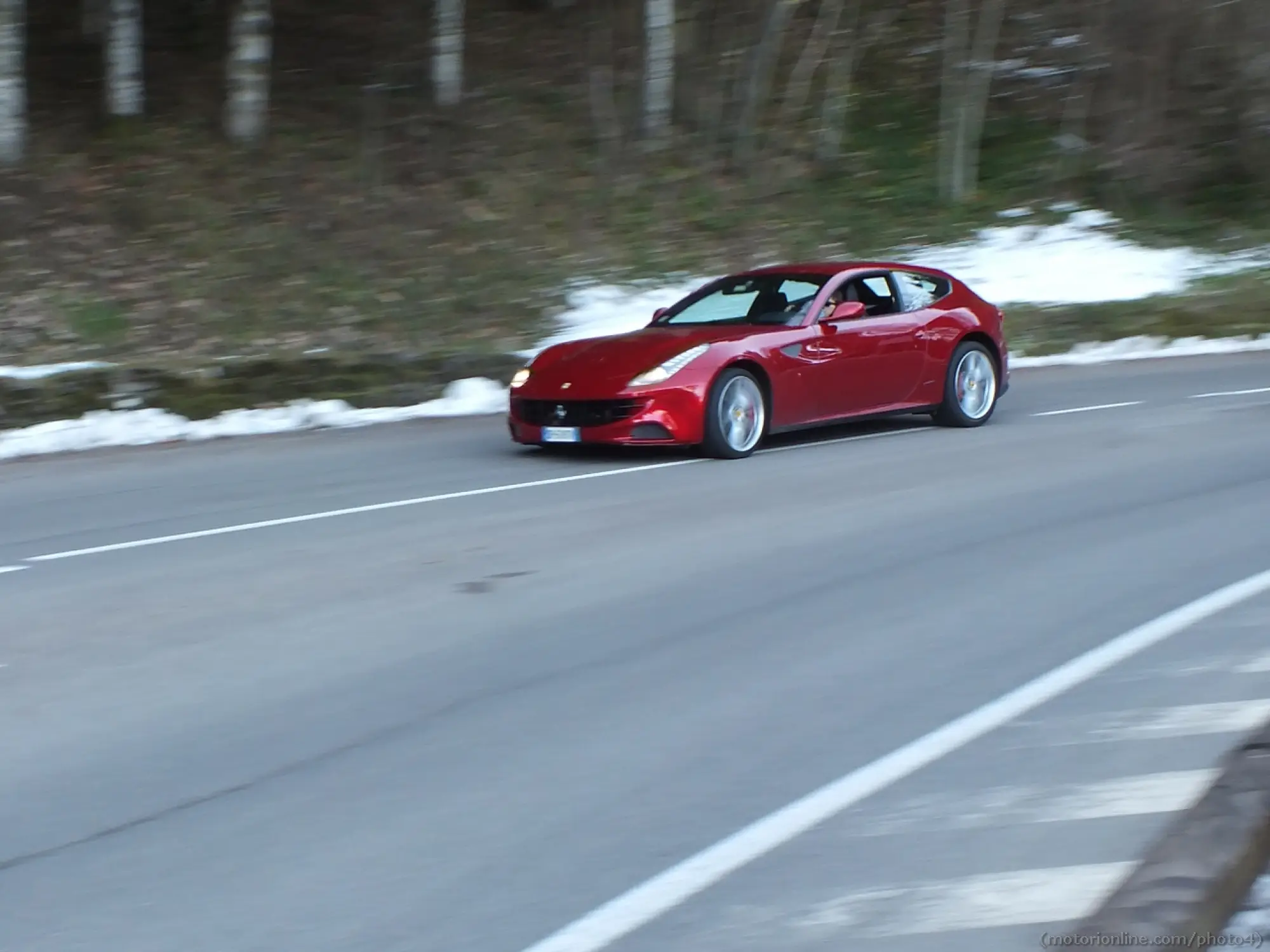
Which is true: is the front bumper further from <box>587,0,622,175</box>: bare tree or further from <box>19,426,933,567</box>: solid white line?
<box>587,0,622,175</box>: bare tree

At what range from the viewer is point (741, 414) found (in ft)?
38.8

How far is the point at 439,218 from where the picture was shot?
22.9 metres

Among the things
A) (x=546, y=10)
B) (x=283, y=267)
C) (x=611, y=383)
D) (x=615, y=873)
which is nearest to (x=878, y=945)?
(x=615, y=873)

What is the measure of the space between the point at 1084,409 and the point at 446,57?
15041 millimetres

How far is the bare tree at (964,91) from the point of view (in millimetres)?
28141

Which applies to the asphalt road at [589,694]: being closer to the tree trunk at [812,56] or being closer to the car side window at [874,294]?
the car side window at [874,294]

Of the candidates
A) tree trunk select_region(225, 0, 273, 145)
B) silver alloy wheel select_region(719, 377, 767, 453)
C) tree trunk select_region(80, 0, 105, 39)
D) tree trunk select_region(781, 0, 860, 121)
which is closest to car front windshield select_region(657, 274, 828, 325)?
silver alloy wheel select_region(719, 377, 767, 453)

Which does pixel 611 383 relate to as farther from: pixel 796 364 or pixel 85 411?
pixel 85 411

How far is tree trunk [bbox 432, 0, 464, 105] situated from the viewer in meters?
26.5

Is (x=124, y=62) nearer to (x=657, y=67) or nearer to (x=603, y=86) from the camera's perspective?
(x=603, y=86)

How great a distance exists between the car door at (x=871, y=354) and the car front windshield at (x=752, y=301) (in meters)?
0.30

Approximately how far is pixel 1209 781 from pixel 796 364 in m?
7.30

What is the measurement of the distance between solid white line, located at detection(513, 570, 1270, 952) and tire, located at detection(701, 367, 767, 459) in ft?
15.6

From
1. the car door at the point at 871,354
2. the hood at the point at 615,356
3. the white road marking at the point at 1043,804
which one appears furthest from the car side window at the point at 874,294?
the white road marking at the point at 1043,804
